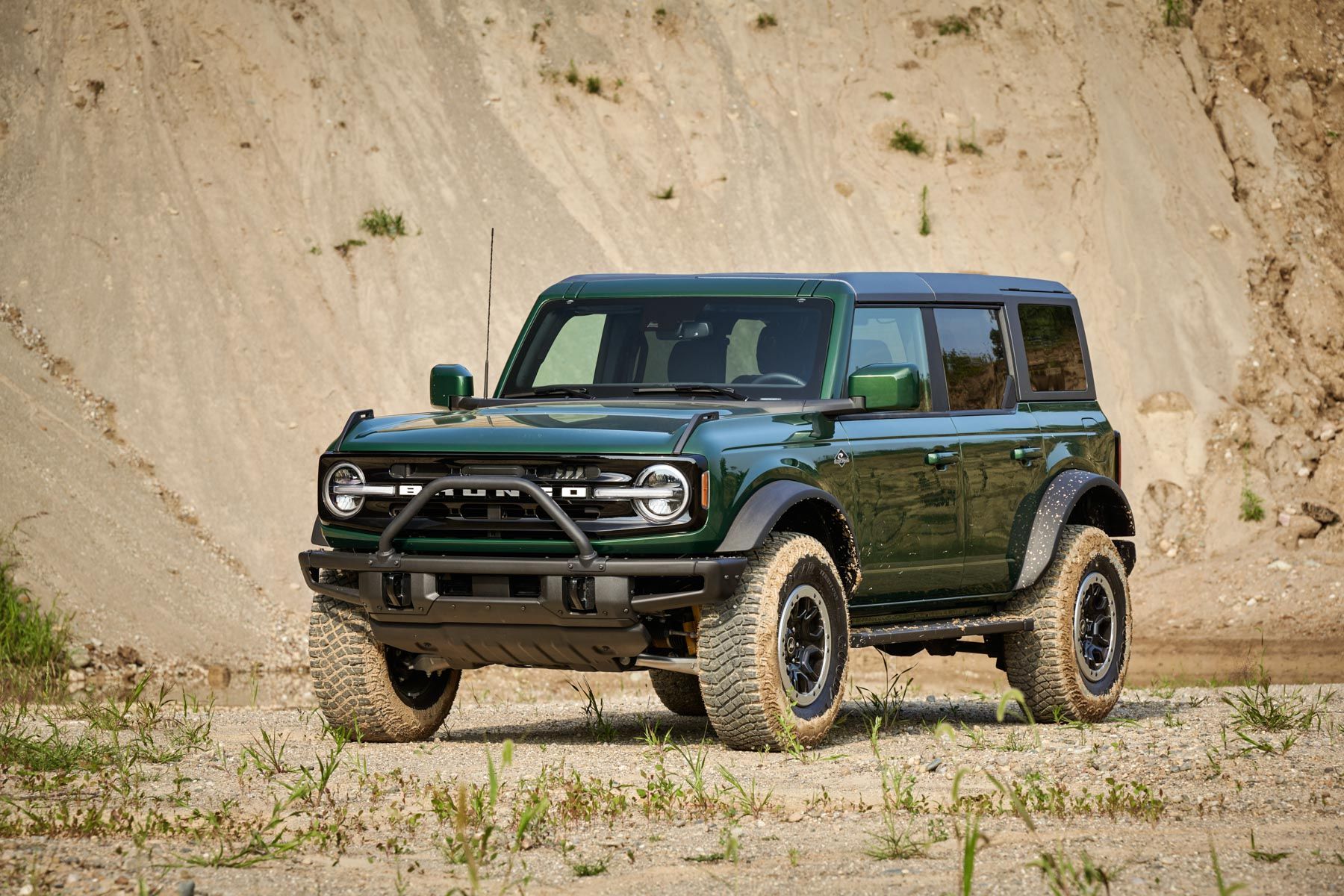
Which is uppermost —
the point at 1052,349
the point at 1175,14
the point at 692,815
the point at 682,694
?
the point at 1175,14

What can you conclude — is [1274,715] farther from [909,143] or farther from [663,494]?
[909,143]

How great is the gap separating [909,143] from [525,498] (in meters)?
20.0

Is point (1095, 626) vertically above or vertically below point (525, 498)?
below

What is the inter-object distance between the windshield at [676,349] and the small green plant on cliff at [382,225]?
15.2 m

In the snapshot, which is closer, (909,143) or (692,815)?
(692,815)

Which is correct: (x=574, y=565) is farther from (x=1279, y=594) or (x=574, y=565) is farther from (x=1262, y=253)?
(x=1262, y=253)

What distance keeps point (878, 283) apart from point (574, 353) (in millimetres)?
1601

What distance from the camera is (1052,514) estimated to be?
980cm

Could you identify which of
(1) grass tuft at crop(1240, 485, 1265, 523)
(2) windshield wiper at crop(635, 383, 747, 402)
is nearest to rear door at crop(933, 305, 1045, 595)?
(2) windshield wiper at crop(635, 383, 747, 402)

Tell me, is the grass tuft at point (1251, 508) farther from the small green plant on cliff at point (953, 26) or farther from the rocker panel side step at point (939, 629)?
the rocker panel side step at point (939, 629)

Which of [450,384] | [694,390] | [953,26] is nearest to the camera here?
[694,390]

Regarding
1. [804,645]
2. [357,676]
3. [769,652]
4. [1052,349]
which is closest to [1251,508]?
[1052,349]

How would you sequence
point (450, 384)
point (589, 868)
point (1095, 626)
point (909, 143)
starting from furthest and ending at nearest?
point (909, 143)
point (1095, 626)
point (450, 384)
point (589, 868)

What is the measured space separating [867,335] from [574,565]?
239cm
